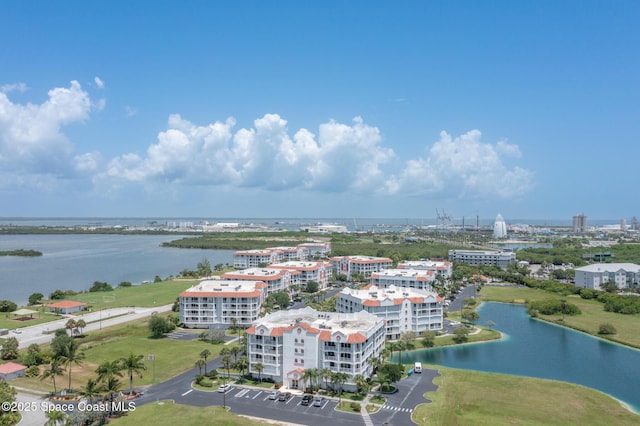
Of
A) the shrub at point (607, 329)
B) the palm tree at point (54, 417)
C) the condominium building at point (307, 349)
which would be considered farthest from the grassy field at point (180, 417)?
the shrub at point (607, 329)

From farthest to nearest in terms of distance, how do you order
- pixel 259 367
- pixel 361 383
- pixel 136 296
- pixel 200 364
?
pixel 136 296 < pixel 200 364 < pixel 259 367 < pixel 361 383

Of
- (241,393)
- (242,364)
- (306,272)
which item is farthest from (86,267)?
(241,393)

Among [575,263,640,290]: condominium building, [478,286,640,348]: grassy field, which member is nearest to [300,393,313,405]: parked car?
[478,286,640,348]: grassy field

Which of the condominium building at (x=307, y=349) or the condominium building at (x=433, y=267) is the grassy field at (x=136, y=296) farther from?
the condominium building at (x=433, y=267)

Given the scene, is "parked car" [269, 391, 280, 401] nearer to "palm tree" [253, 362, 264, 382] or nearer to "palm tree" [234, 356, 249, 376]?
"palm tree" [253, 362, 264, 382]

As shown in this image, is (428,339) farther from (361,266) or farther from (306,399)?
(361,266)
